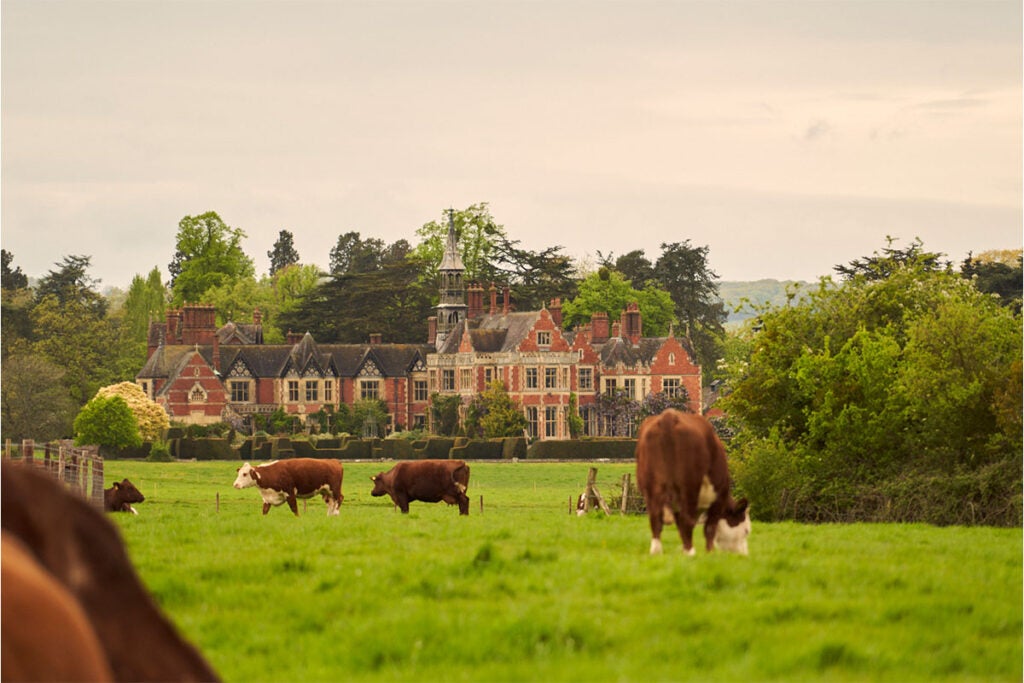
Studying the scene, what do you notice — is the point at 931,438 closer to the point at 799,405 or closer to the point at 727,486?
the point at 799,405

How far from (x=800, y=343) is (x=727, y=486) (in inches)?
828

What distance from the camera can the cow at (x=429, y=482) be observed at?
3200 centimetres

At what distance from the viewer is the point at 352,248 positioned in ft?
607

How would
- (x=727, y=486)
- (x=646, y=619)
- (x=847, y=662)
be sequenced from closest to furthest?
(x=847, y=662) → (x=646, y=619) → (x=727, y=486)

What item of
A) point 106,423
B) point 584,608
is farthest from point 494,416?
point 584,608

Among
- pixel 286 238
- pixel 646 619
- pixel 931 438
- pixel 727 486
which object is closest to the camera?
pixel 646 619

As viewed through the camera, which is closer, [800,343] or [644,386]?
[800,343]

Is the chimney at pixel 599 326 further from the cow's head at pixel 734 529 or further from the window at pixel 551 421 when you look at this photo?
the cow's head at pixel 734 529

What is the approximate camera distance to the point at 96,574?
336 centimetres

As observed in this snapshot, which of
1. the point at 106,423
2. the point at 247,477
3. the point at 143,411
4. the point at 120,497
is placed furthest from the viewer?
the point at 143,411

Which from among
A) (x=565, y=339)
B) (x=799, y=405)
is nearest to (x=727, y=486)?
(x=799, y=405)

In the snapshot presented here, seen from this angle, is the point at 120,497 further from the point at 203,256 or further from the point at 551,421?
the point at 203,256

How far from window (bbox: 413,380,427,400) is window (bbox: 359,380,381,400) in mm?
3145

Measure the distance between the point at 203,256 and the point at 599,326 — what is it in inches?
1774
